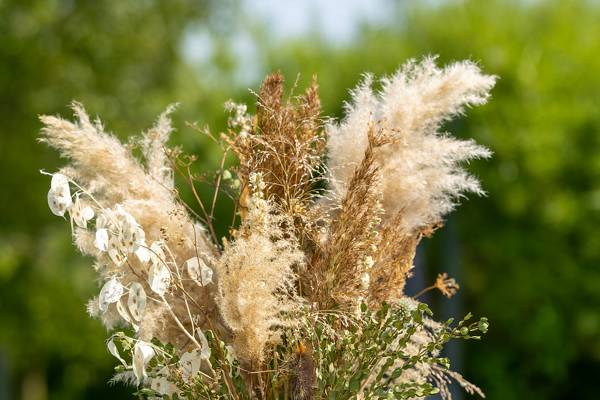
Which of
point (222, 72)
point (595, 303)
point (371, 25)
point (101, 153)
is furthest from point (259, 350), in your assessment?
point (222, 72)

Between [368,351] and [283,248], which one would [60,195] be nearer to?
[283,248]

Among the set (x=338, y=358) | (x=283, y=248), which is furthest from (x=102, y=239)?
(x=338, y=358)

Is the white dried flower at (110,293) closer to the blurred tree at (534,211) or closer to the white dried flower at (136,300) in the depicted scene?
the white dried flower at (136,300)

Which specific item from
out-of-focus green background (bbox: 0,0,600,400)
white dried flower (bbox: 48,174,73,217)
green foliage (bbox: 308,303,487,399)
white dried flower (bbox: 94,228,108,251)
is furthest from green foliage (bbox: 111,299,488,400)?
out-of-focus green background (bbox: 0,0,600,400)

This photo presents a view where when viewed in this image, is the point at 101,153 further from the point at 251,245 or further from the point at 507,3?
the point at 507,3

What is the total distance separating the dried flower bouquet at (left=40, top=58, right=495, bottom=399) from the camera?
197 cm

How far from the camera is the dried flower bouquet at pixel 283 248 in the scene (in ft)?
6.46

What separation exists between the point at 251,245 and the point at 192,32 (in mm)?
10462

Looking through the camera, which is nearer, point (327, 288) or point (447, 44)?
point (327, 288)

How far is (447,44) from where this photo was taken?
310 inches

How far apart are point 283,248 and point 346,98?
5770 mm

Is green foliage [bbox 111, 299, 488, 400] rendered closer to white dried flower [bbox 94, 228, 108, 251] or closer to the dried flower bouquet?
the dried flower bouquet

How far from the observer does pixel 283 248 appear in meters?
2.04

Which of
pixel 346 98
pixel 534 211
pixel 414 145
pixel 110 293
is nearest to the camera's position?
pixel 110 293
